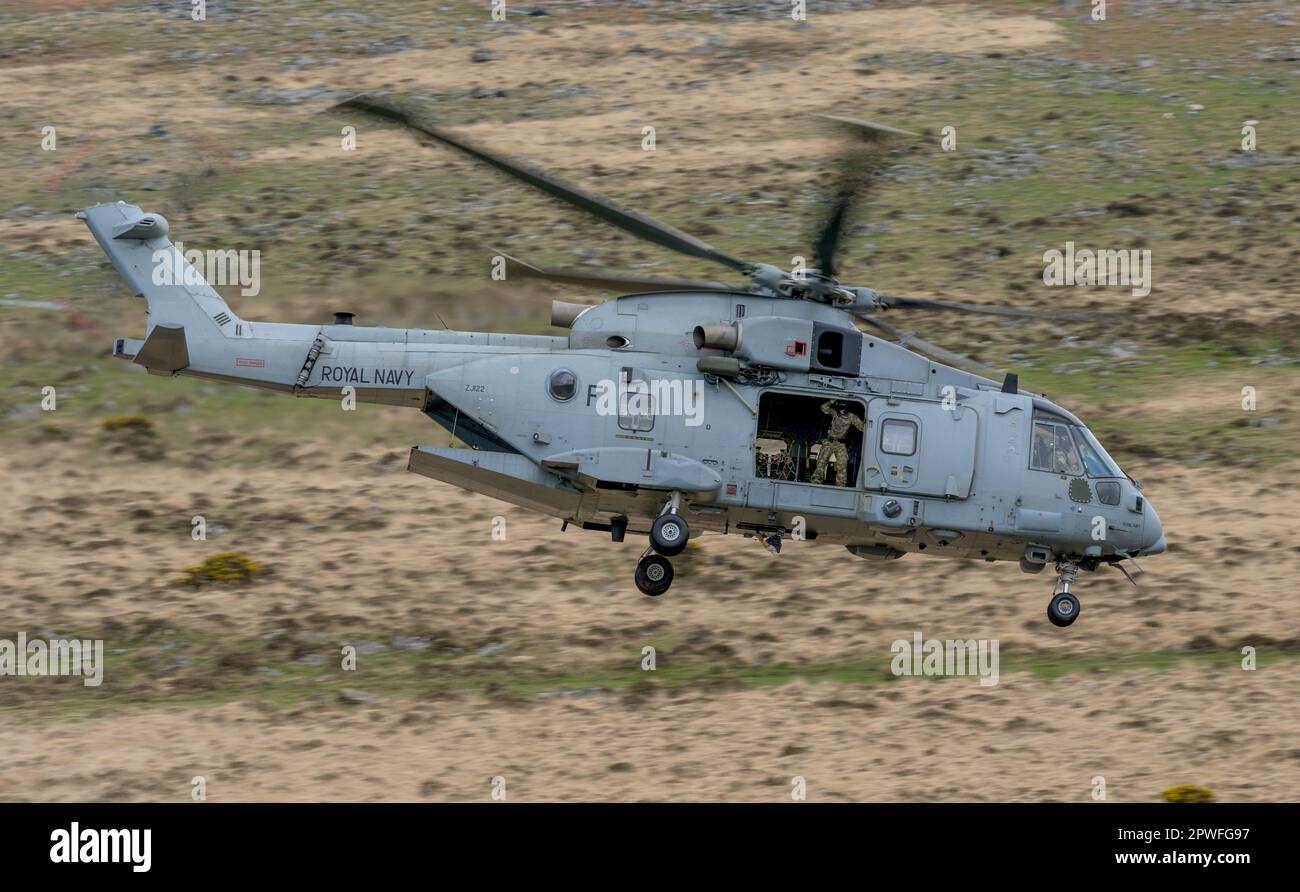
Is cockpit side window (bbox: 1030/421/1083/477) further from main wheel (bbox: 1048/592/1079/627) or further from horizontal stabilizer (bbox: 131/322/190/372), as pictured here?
horizontal stabilizer (bbox: 131/322/190/372)

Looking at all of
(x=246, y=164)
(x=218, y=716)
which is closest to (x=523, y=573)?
(x=218, y=716)

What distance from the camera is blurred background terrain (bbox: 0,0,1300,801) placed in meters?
23.7

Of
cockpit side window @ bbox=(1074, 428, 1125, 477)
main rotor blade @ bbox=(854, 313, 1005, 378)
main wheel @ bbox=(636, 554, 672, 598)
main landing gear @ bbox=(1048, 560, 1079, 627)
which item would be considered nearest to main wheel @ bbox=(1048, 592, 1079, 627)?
main landing gear @ bbox=(1048, 560, 1079, 627)

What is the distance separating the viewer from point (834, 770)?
74.6 feet

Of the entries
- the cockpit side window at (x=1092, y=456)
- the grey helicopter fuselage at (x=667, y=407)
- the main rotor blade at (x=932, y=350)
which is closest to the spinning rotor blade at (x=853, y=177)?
the main rotor blade at (x=932, y=350)

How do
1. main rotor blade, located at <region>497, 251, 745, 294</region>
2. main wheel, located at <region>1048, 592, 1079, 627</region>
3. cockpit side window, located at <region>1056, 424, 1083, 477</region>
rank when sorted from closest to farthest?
main rotor blade, located at <region>497, 251, 745, 294</region>, cockpit side window, located at <region>1056, 424, 1083, 477</region>, main wheel, located at <region>1048, 592, 1079, 627</region>

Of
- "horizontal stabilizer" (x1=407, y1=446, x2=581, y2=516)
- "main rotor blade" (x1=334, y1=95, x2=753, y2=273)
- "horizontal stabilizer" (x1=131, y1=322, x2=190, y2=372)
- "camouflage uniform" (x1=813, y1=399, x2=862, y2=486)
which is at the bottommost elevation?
"horizontal stabilizer" (x1=407, y1=446, x2=581, y2=516)

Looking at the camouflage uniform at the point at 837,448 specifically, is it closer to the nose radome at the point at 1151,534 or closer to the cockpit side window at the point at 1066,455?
the cockpit side window at the point at 1066,455

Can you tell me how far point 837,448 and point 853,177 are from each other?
A: 4.52 metres

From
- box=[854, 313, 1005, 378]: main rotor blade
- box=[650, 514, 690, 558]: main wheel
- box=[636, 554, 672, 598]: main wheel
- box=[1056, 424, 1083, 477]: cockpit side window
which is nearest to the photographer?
box=[854, 313, 1005, 378]: main rotor blade

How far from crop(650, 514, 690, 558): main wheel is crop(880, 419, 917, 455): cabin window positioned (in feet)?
9.68

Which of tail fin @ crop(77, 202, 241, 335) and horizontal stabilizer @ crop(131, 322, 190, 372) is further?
tail fin @ crop(77, 202, 241, 335)

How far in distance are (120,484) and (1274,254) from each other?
92.9ft

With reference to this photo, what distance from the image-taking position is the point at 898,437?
21031 mm
